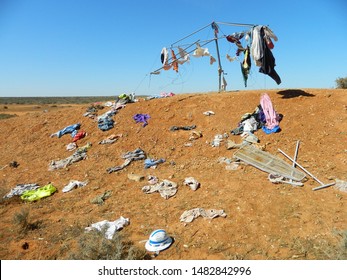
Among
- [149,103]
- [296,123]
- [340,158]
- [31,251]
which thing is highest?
[149,103]

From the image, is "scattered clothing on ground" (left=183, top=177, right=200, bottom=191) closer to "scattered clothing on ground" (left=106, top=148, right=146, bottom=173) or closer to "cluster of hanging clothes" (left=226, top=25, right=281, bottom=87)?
"scattered clothing on ground" (left=106, top=148, right=146, bottom=173)

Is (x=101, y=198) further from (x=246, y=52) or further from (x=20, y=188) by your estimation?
(x=246, y=52)

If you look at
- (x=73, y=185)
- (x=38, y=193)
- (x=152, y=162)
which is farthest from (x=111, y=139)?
(x=38, y=193)

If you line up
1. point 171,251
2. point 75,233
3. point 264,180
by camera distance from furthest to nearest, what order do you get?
point 264,180, point 75,233, point 171,251

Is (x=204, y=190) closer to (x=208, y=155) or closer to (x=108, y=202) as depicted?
(x=208, y=155)

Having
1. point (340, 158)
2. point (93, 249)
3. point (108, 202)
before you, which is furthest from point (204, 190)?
point (340, 158)

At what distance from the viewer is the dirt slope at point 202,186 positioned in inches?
150

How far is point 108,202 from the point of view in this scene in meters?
5.39

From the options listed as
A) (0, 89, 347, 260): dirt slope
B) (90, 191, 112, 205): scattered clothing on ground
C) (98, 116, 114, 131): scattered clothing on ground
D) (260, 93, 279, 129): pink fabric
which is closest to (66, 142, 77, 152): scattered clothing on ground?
(0, 89, 347, 260): dirt slope

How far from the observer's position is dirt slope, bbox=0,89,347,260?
3.81 metres

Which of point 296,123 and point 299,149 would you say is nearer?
point 299,149

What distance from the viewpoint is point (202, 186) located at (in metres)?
5.49

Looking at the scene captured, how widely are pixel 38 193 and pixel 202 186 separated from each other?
4.17 metres

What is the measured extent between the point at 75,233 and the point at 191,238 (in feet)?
7.12
